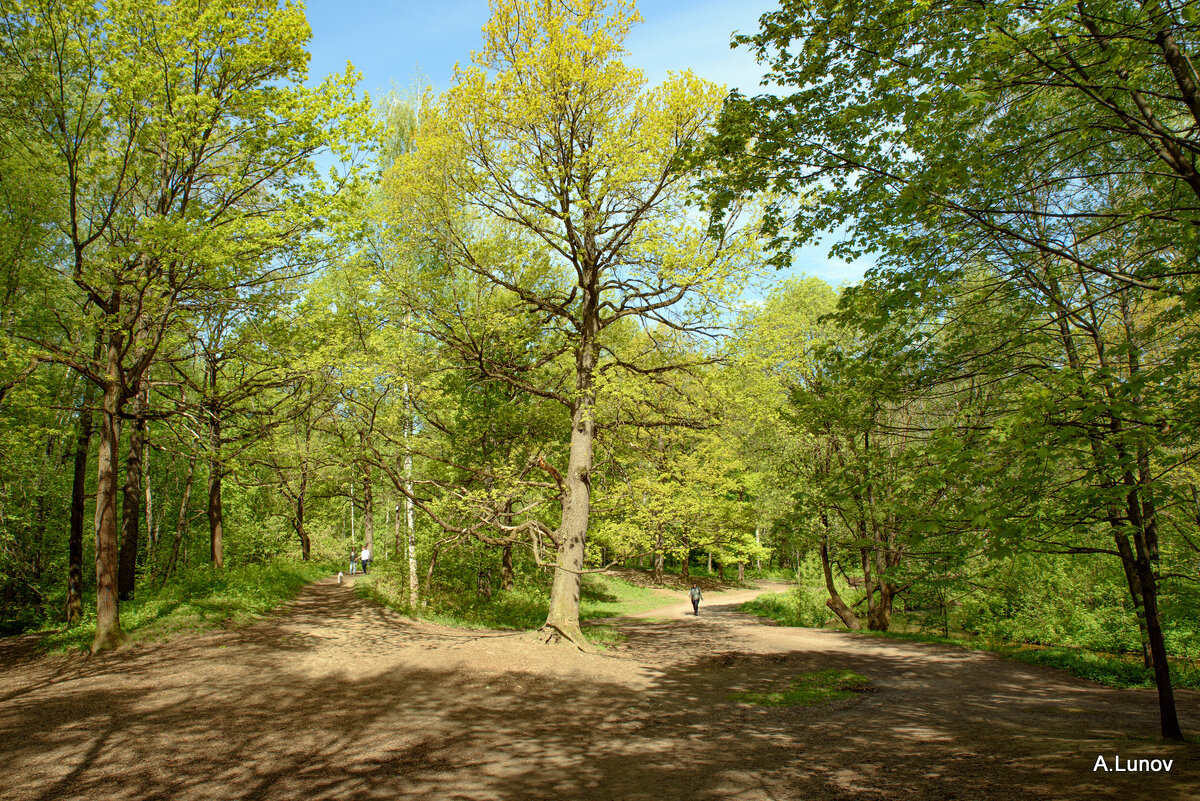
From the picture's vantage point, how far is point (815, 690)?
909cm

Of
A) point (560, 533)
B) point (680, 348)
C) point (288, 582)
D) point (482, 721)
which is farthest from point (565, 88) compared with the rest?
point (288, 582)

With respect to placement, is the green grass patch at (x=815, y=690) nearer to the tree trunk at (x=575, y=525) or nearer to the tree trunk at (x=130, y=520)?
the tree trunk at (x=575, y=525)

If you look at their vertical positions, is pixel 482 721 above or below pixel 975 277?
below

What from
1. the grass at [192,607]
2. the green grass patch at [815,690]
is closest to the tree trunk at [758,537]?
the green grass patch at [815,690]

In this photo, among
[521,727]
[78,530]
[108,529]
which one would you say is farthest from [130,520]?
[521,727]

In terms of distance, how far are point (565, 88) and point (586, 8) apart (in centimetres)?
160

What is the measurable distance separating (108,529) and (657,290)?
1035 cm

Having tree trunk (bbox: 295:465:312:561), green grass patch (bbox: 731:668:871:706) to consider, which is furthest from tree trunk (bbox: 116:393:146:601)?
green grass patch (bbox: 731:668:871:706)

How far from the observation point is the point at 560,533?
11.6 m

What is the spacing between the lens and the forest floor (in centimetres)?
470

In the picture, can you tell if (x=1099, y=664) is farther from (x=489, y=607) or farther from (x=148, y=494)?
(x=148, y=494)

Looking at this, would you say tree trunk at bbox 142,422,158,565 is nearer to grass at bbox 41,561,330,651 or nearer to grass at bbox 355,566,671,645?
grass at bbox 41,561,330,651

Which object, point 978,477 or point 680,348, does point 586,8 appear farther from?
point 978,477

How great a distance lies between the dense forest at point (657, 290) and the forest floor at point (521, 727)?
1539 mm
